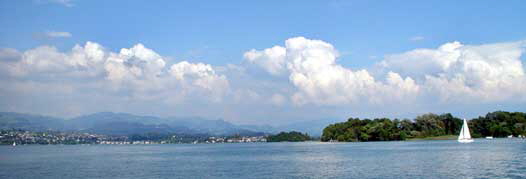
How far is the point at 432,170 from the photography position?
64.2 metres

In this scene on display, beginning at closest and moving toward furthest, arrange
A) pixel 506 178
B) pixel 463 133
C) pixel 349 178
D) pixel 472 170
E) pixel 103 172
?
pixel 506 178 < pixel 349 178 < pixel 472 170 < pixel 103 172 < pixel 463 133

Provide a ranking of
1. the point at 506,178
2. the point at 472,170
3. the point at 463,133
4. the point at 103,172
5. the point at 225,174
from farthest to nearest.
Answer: the point at 463,133 → the point at 103,172 → the point at 225,174 → the point at 472,170 → the point at 506,178

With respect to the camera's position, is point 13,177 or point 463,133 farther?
point 463,133

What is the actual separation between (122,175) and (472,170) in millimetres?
37769

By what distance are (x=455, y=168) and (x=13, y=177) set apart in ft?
161

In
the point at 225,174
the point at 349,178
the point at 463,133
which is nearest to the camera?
the point at 349,178

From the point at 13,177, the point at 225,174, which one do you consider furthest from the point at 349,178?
the point at 13,177

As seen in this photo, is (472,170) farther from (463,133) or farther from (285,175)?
(463,133)

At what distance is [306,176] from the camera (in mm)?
61969

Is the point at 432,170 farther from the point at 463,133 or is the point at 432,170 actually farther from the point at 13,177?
the point at 463,133

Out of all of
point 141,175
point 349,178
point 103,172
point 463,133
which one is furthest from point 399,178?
point 463,133

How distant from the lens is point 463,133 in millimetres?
185625

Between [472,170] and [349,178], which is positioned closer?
[349,178]

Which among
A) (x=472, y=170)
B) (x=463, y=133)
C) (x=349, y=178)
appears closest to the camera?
(x=349, y=178)
